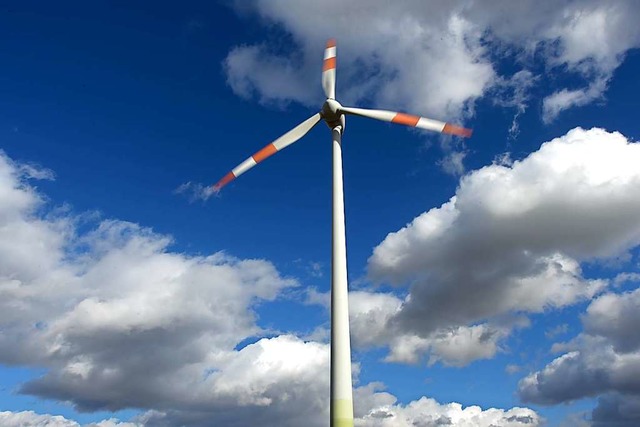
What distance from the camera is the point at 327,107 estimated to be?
61.2 metres

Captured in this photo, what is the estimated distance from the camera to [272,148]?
216 feet

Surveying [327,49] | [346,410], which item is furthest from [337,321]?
[327,49]

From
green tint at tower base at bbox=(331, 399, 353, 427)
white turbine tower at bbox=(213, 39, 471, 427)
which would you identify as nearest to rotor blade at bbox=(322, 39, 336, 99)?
white turbine tower at bbox=(213, 39, 471, 427)

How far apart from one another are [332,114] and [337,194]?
1084cm

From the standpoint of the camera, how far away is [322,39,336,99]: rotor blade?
64938mm

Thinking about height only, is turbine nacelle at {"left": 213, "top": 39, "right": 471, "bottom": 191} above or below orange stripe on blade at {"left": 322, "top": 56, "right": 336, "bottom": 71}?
below

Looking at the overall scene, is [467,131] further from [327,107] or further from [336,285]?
[336,285]

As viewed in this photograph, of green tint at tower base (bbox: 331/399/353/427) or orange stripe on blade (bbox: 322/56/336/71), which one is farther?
orange stripe on blade (bbox: 322/56/336/71)

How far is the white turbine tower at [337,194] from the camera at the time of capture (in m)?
45.3

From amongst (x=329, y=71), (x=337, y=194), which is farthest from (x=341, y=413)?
(x=329, y=71)

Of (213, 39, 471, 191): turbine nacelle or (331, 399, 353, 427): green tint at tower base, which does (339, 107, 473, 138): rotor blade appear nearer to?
(213, 39, 471, 191): turbine nacelle

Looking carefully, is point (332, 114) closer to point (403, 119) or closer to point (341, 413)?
point (403, 119)

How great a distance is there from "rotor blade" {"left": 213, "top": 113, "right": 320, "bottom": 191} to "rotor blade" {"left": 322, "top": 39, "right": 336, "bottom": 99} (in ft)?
13.0

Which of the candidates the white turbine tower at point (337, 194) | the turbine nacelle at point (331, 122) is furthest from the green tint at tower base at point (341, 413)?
the turbine nacelle at point (331, 122)
